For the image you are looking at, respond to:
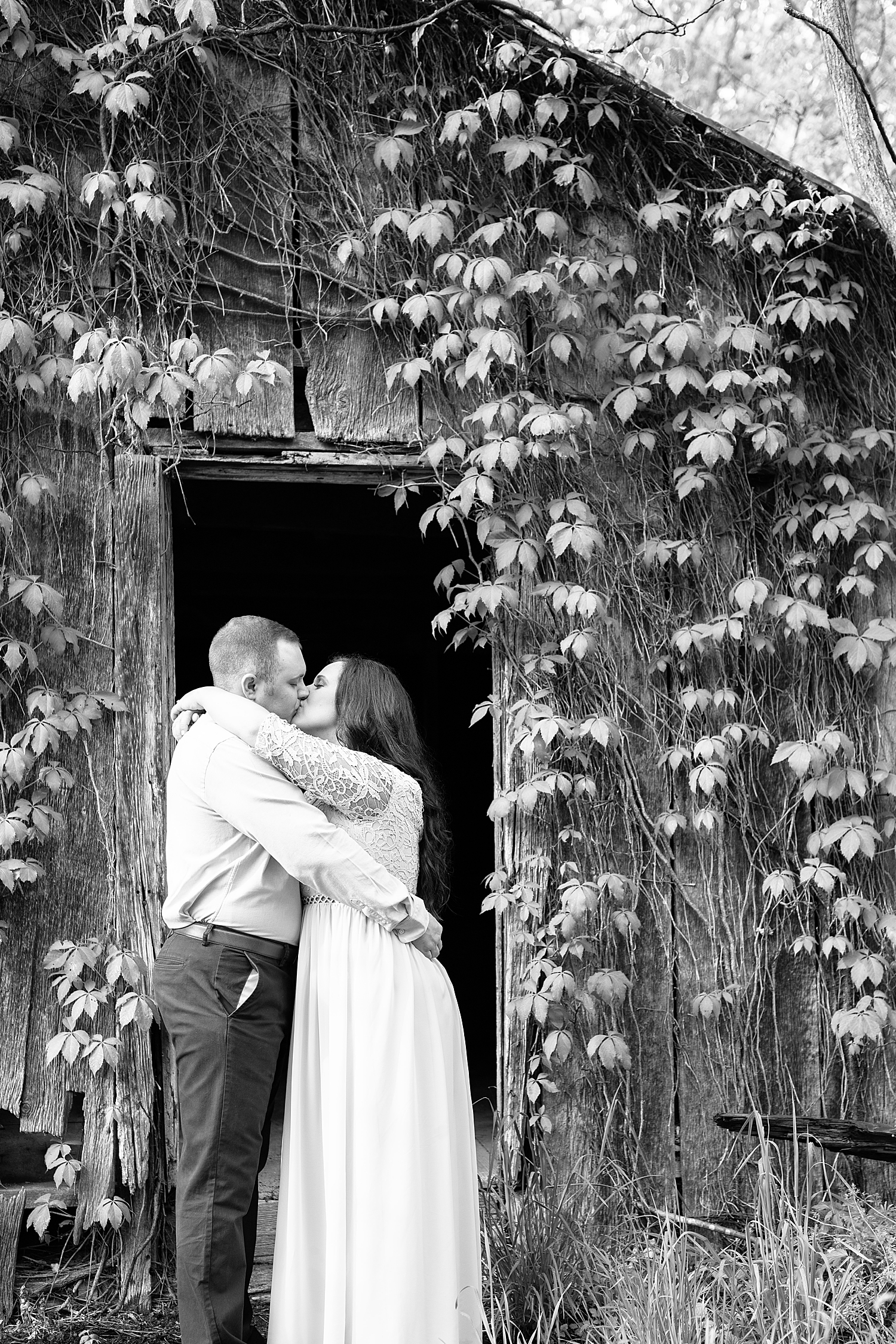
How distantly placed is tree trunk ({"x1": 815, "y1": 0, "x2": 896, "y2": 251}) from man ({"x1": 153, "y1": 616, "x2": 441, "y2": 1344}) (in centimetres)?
256

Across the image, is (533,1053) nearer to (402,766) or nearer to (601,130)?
(402,766)

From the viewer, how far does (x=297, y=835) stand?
2.87 metres

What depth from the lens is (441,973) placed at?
3090 mm

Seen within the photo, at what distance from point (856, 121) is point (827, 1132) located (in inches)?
121

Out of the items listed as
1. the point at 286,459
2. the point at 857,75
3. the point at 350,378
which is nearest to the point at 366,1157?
the point at 286,459

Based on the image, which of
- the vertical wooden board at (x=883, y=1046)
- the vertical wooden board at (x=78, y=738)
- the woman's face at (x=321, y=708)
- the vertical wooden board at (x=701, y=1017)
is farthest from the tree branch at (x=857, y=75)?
the vertical wooden board at (x=78, y=738)

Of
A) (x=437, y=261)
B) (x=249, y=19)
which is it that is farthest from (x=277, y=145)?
(x=437, y=261)

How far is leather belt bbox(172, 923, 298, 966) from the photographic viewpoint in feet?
9.71

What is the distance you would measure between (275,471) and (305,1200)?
7.28ft

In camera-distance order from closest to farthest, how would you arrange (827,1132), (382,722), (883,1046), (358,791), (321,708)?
(358,791), (382,722), (321,708), (827,1132), (883,1046)

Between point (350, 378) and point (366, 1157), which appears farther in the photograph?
point (350, 378)

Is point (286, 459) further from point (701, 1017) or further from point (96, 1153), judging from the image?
point (701, 1017)

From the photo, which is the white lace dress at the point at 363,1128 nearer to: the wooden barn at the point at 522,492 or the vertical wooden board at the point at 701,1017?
the wooden barn at the point at 522,492

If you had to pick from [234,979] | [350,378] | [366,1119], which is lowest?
[366,1119]
